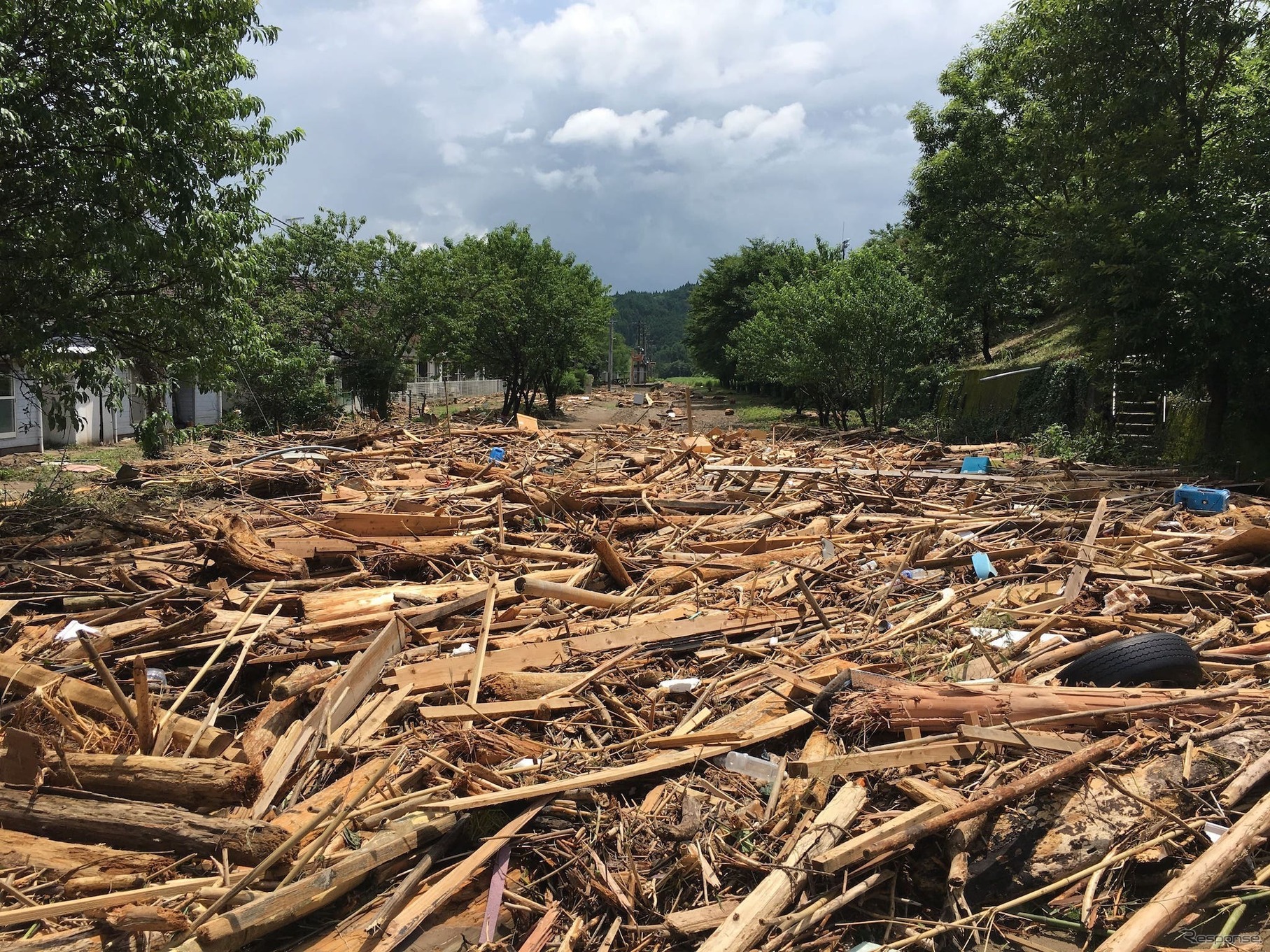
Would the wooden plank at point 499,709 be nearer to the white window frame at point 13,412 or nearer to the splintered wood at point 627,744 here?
the splintered wood at point 627,744

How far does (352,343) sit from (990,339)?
22556 mm

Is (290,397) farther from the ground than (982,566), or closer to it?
farther from the ground

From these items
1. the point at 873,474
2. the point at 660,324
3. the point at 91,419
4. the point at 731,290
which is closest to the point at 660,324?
the point at 660,324

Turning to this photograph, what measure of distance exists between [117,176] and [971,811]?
9048 millimetres

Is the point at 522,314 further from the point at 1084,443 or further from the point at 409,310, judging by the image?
the point at 1084,443

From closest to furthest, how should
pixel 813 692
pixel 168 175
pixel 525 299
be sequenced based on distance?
pixel 813 692 < pixel 168 175 < pixel 525 299

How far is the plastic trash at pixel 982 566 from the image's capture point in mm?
6387

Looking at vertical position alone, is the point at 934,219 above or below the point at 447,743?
above

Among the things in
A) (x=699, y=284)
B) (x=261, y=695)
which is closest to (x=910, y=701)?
(x=261, y=695)

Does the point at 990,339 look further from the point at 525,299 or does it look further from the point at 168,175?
the point at 168,175

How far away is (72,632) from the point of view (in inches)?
193

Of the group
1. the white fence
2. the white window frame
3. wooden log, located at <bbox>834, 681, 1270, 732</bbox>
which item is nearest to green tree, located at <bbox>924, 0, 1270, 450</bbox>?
wooden log, located at <bbox>834, 681, 1270, 732</bbox>

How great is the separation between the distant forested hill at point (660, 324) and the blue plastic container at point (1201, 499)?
126m

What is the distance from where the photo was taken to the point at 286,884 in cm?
272
